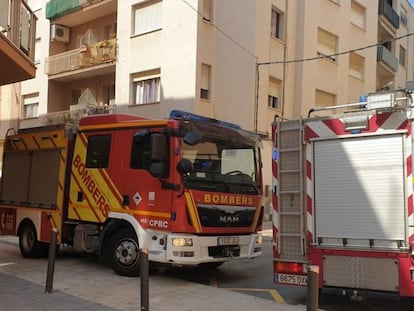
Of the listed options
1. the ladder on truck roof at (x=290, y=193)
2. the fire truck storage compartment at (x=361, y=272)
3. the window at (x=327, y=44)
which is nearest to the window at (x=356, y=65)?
the window at (x=327, y=44)

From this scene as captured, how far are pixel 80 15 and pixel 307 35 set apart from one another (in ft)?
34.7

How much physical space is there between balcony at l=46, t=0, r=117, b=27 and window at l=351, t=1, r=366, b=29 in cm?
1204

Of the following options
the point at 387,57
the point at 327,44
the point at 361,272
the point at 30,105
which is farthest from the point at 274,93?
the point at 361,272

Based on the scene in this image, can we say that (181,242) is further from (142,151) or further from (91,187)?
(91,187)

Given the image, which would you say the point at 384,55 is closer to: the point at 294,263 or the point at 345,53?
the point at 345,53

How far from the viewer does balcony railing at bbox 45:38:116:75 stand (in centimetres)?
2315

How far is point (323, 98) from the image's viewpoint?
25406 millimetres

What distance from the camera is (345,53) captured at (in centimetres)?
2595

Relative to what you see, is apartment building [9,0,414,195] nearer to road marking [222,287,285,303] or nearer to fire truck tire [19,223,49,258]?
fire truck tire [19,223,49,258]

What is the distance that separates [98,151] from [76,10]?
17527 mm

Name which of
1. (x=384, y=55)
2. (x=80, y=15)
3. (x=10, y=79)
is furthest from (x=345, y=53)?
(x=10, y=79)

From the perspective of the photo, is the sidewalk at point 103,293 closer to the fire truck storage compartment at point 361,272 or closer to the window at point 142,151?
the fire truck storage compartment at point 361,272

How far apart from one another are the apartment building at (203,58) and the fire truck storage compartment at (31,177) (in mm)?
8652

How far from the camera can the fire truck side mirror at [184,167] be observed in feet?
27.3
